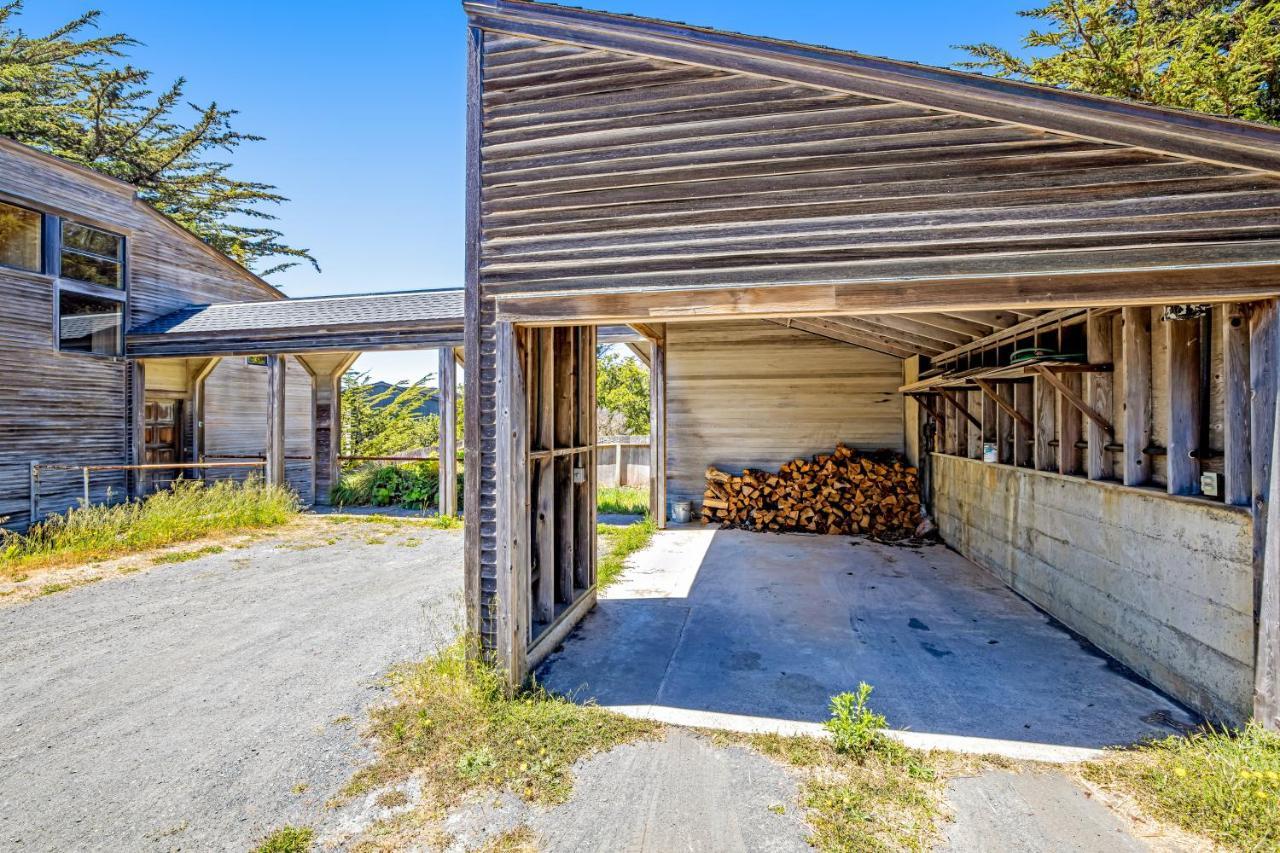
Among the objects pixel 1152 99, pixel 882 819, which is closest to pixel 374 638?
pixel 882 819

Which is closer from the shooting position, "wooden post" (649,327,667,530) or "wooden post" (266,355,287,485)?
"wooden post" (649,327,667,530)

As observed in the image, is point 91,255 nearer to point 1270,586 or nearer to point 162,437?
point 162,437

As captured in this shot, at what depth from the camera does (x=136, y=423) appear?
31.0 feet

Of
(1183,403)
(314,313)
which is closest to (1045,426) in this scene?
(1183,403)

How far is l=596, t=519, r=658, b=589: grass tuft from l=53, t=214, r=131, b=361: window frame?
8.84m

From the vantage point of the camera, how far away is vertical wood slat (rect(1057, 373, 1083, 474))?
168 inches

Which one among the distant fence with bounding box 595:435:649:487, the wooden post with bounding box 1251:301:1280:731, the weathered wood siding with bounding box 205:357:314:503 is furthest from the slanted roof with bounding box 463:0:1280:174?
the weathered wood siding with bounding box 205:357:314:503

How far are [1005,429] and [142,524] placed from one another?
10577 mm

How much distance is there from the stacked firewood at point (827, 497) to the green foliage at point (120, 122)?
1428 centimetres

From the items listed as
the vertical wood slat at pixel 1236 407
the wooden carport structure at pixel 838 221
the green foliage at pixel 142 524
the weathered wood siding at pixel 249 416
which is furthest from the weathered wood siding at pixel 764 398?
the weathered wood siding at pixel 249 416

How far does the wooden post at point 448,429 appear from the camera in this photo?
8.76 m

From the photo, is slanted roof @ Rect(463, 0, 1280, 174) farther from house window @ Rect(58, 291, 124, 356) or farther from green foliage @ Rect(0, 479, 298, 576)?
house window @ Rect(58, 291, 124, 356)

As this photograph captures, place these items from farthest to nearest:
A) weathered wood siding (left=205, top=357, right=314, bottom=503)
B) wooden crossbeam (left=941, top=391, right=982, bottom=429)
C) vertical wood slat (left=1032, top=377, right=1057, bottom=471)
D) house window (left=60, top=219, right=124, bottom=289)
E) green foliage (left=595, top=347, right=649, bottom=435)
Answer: green foliage (left=595, top=347, right=649, bottom=435)
weathered wood siding (left=205, top=357, right=314, bottom=503)
house window (left=60, top=219, right=124, bottom=289)
wooden crossbeam (left=941, top=391, right=982, bottom=429)
vertical wood slat (left=1032, top=377, right=1057, bottom=471)

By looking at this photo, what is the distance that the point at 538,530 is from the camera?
157 inches
